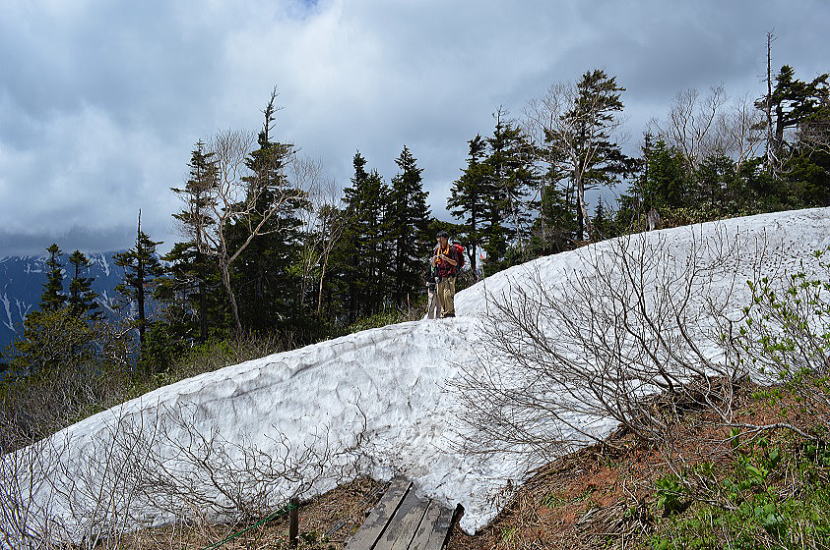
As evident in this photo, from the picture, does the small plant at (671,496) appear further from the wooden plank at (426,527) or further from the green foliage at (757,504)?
the wooden plank at (426,527)

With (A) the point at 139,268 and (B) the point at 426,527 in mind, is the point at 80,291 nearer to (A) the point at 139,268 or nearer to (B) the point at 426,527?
(A) the point at 139,268

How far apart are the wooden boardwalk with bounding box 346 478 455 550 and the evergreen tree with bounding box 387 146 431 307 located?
24.4 m

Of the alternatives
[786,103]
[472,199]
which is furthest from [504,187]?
[786,103]

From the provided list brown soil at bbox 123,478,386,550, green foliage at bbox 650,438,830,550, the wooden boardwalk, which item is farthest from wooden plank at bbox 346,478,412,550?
green foliage at bbox 650,438,830,550

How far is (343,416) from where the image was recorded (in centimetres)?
693

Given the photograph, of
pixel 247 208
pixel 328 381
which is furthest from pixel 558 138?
pixel 328 381

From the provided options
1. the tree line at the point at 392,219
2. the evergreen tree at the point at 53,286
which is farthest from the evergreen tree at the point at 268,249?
the evergreen tree at the point at 53,286

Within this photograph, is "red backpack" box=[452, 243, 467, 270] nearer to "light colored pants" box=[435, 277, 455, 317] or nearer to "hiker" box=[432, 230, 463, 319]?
"hiker" box=[432, 230, 463, 319]

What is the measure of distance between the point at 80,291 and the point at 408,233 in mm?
23172

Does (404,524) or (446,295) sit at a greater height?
(446,295)

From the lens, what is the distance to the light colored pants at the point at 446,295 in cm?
916

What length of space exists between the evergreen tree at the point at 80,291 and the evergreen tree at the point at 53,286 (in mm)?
550

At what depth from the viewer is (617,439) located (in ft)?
16.5

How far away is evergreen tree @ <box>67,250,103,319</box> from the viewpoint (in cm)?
2900
